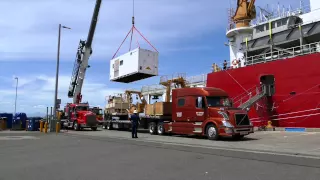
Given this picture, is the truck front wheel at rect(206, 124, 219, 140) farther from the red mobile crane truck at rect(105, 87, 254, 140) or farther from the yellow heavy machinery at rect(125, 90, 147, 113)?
the yellow heavy machinery at rect(125, 90, 147, 113)

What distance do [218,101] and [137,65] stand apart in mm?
6880

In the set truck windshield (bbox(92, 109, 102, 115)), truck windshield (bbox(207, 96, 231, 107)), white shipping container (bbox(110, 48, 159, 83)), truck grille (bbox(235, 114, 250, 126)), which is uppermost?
white shipping container (bbox(110, 48, 159, 83))

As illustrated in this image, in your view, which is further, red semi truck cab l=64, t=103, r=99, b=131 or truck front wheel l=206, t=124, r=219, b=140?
red semi truck cab l=64, t=103, r=99, b=131

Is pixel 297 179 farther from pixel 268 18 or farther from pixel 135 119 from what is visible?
pixel 268 18

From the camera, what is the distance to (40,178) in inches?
284

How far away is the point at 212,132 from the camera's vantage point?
17.2 m

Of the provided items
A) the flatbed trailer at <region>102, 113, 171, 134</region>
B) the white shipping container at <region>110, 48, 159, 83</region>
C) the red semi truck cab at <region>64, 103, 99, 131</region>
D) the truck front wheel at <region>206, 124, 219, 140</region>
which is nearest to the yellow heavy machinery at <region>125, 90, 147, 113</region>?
the flatbed trailer at <region>102, 113, 171, 134</region>

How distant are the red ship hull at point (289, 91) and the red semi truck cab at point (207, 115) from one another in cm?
541

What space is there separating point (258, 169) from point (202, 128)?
32.2 feet

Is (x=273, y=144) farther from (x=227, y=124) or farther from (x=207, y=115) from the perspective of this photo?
(x=207, y=115)

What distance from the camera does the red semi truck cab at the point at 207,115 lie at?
1670cm

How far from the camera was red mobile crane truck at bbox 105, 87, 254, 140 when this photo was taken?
16.8 meters

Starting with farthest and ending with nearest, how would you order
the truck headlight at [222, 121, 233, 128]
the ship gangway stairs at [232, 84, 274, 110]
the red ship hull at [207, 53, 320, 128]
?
the ship gangway stairs at [232, 84, 274, 110], the red ship hull at [207, 53, 320, 128], the truck headlight at [222, 121, 233, 128]

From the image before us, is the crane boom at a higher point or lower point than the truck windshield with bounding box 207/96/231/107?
higher
